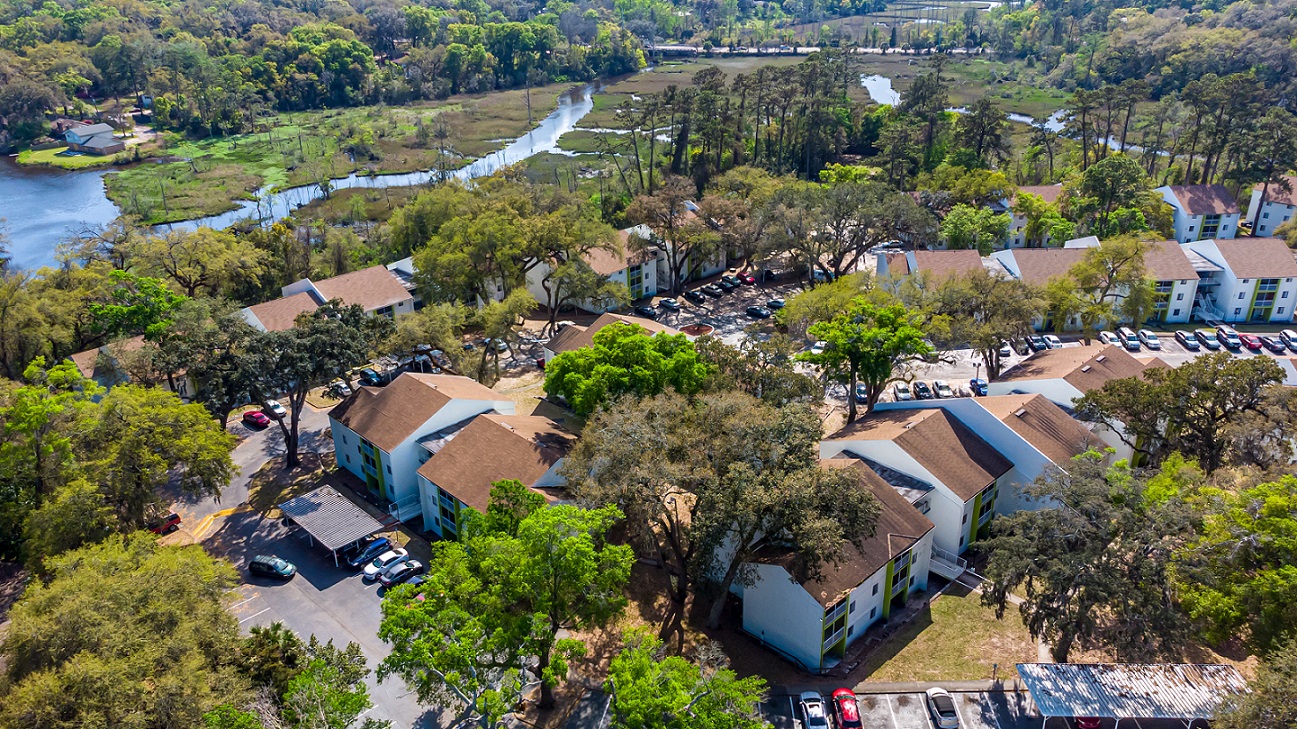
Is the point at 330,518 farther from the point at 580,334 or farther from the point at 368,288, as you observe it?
the point at 368,288

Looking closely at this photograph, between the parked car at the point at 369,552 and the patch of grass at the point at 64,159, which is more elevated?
the patch of grass at the point at 64,159

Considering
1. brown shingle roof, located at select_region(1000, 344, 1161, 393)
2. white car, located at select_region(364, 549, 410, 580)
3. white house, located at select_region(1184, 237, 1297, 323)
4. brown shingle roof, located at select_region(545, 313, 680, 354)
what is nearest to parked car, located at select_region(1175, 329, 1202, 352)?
white house, located at select_region(1184, 237, 1297, 323)

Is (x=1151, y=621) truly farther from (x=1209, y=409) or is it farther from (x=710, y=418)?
(x=710, y=418)

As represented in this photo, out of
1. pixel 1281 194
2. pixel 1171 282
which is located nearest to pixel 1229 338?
pixel 1171 282

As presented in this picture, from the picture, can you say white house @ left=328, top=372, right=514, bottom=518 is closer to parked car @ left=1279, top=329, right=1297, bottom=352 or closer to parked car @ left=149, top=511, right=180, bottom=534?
parked car @ left=149, top=511, right=180, bottom=534

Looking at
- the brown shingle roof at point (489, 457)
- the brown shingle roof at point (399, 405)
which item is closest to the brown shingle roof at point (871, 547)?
the brown shingle roof at point (489, 457)

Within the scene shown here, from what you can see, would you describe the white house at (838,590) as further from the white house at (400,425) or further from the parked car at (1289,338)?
the parked car at (1289,338)
